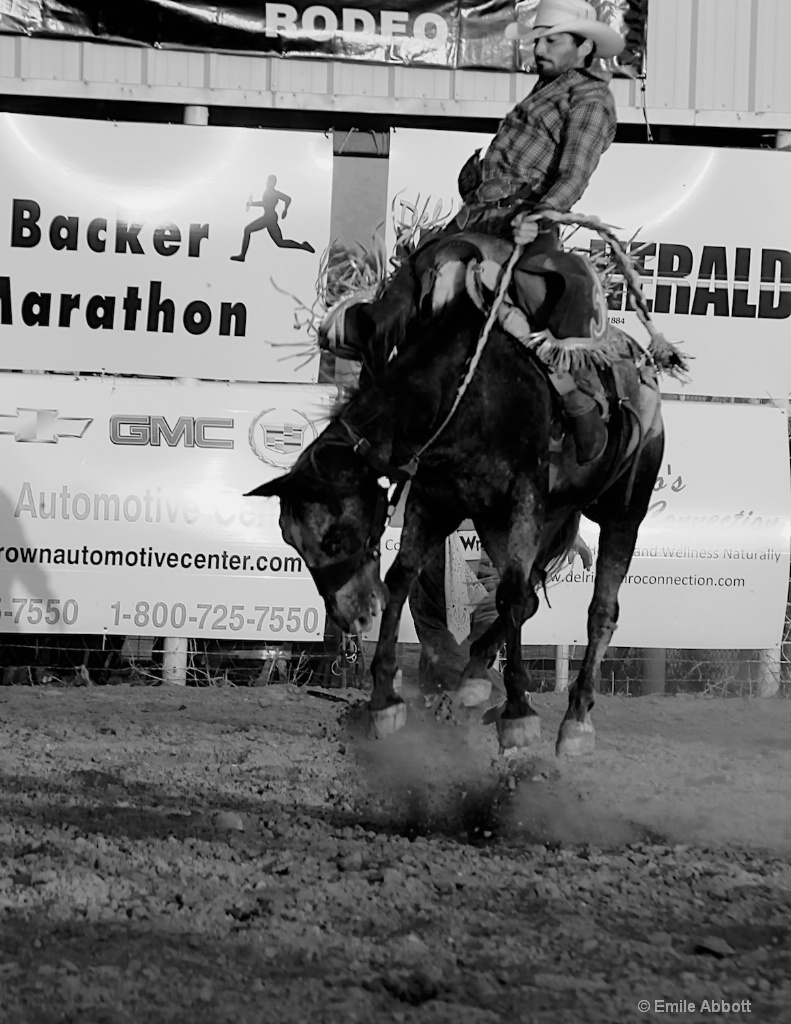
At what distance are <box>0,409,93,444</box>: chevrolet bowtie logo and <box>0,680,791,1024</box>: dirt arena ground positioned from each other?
211 centimetres

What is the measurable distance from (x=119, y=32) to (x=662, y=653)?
573 centimetres

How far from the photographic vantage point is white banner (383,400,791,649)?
8.45 m

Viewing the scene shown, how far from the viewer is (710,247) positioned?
27.7 feet

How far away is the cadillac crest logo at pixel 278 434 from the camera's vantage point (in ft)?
27.1

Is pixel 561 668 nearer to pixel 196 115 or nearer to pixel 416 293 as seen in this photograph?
pixel 416 293

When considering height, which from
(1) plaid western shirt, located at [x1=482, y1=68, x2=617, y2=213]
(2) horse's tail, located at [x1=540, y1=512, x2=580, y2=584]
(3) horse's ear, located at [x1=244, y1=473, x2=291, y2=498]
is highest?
(1) plaid western shirt, located at [x1=482, y1=68, x2=617, y2=213]

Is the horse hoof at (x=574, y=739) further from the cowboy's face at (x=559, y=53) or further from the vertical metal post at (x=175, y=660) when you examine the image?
the vertical metal post at (x=175, y=660)

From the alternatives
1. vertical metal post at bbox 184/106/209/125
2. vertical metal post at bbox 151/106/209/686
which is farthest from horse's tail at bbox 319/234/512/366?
vertical metal post at bbox 184/106/209/125

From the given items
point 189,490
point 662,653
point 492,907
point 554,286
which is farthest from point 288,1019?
point 662,653

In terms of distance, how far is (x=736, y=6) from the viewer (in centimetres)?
880

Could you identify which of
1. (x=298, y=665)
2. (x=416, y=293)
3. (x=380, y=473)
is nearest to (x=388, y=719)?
(x=380, y=473)

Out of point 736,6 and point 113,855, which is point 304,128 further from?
point 113,855

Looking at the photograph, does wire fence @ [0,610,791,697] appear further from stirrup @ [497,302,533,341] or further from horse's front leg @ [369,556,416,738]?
stirrup @ [497,302,533,341]

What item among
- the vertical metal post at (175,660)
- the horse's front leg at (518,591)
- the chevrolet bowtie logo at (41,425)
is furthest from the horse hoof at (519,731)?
the chevrolet bowtie logo at (41,425)
